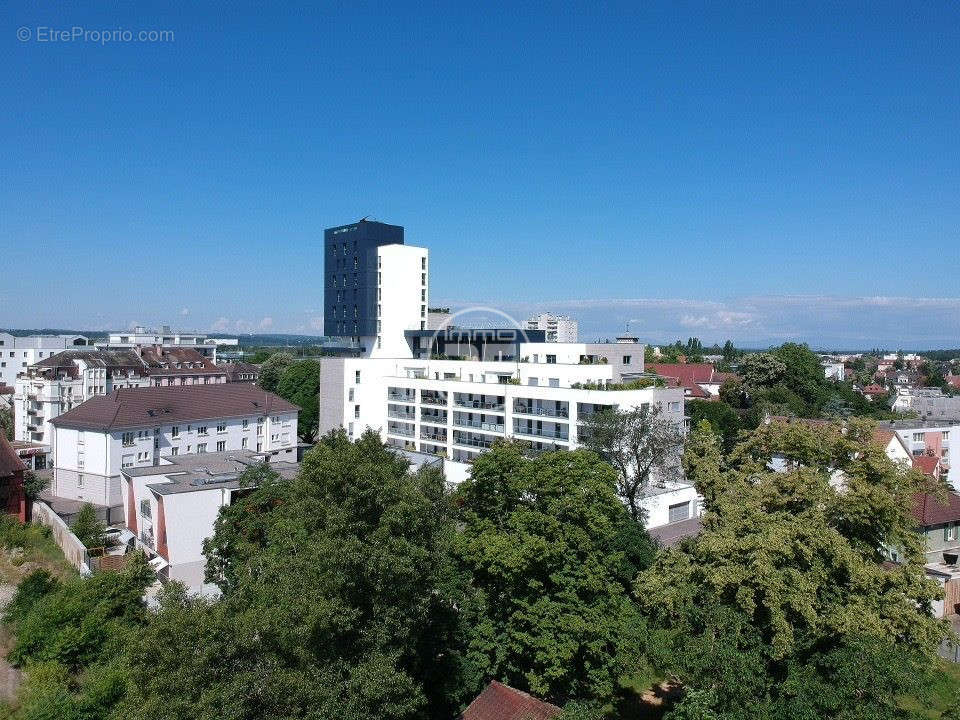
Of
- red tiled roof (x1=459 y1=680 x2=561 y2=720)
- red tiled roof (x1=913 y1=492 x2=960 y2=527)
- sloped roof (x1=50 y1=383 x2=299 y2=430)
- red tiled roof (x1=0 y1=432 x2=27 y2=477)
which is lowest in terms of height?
red tiled roof (x1=459 y1=680 x2=561 y2=720)

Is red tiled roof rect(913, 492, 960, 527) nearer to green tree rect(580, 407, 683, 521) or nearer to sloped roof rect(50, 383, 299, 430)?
green tree rect(580, 407, 683, 521)

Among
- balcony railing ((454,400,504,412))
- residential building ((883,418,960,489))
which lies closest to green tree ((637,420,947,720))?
balcony railing ((454,400,504,412))

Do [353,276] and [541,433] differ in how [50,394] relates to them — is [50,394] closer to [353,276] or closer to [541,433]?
[353,276]

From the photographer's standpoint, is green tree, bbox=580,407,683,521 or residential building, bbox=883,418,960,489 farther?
residential building, bbox=883,418,960,489

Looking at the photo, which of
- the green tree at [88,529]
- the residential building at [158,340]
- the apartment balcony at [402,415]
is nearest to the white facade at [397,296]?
the apartment balcony at [402,415]

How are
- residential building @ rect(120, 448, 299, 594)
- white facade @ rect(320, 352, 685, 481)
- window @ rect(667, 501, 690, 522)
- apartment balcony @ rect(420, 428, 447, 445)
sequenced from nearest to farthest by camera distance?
residential building @ rect(120, 448, 299, 594), window @ rect(667, 501, 690, 522), white facade @ rect(320, 352, 685, 481), apartment balcony @ rect(420, 428, 447, 445)

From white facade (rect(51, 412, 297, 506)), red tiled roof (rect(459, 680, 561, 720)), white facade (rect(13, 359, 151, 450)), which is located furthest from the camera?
white facade (rect(13, 359, 151, 450))

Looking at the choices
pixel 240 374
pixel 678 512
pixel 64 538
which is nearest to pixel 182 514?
pixel 64 538

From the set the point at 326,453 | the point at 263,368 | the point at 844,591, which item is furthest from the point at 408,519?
the point at 263,368
